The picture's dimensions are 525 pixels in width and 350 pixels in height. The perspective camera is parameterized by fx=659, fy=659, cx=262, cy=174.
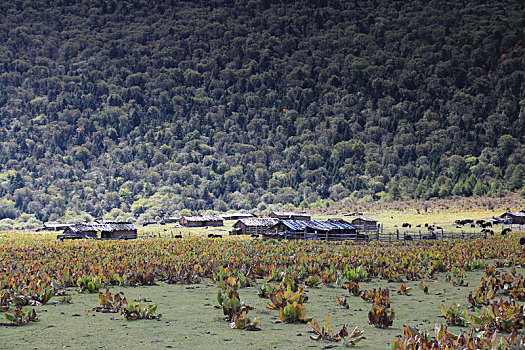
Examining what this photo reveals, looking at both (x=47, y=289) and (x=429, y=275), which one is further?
(x=429, y=275)

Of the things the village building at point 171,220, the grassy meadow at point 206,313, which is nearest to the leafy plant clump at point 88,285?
the grassy meadow at point 206,313

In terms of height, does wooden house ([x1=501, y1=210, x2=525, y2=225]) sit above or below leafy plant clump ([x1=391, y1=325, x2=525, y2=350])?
above

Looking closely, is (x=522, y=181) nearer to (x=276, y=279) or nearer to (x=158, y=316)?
(x=276, y=279)

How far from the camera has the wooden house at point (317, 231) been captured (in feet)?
211

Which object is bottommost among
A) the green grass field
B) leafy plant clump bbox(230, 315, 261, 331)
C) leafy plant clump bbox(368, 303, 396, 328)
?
the green grass field

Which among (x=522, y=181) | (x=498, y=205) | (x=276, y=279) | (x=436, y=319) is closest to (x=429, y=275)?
(x=276, y=279)

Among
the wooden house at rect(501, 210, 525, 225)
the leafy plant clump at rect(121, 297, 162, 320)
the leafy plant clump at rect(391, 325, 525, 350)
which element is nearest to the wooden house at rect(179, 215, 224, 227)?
the wooden house at rect(501, 210, 525, 225)

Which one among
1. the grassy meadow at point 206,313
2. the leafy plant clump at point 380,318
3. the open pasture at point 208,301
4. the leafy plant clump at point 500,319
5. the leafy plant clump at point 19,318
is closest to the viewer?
the grassy meadow at point 206,313

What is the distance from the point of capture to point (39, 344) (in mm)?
14508

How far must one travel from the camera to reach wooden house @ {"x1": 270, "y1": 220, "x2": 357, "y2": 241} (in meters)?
64.4

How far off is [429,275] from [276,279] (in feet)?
25.7

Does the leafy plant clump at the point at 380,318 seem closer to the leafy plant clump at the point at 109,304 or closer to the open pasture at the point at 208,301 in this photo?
the open pasture at the point at 208,301

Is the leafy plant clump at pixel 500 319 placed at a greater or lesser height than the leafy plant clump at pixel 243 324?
greater

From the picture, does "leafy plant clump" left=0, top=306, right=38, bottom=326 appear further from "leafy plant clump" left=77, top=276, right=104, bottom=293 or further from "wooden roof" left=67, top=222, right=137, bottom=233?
"wooden roof" left=67, top=222, right=137, bottom=233
